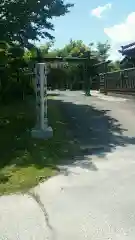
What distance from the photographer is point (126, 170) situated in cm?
756

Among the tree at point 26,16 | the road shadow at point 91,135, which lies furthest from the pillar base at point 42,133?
the tree at point 26,16

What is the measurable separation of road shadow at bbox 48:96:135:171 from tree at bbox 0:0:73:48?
369cm

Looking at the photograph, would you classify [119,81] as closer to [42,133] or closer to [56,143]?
[42,133]

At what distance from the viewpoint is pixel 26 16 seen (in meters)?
15.0

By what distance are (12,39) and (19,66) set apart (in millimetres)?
2794

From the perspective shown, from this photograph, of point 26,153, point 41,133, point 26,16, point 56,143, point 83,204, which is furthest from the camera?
point 26,16

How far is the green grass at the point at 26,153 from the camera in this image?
7186mm

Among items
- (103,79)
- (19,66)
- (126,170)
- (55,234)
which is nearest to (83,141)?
(126,170)

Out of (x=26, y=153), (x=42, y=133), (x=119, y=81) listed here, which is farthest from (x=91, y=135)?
(x=119, y=81)

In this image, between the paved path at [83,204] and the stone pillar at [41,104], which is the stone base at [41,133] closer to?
the stone pillar at [41,104]

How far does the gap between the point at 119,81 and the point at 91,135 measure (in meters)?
12.0

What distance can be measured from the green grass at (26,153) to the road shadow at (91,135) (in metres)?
0.29

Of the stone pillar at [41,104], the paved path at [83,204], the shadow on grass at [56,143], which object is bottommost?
the paved path at [83,204]

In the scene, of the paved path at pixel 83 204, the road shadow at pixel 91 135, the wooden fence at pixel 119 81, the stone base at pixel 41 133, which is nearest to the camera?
the paved path at pixel 83 204
